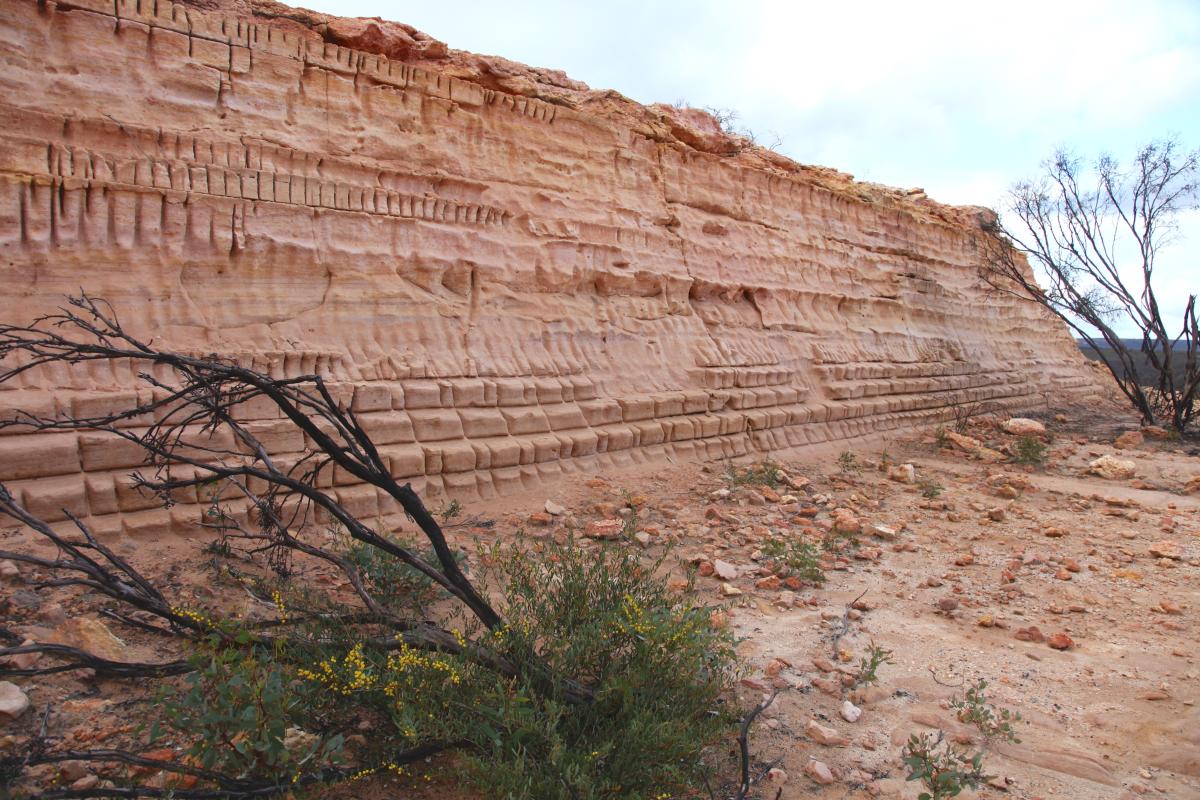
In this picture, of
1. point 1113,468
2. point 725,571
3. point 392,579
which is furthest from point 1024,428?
point 392,579

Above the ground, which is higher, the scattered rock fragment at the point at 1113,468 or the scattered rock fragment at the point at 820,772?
the scattered rock fragment at the point at 1113,468

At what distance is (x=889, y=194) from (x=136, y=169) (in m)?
9.66

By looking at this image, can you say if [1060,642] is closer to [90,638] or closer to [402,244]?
[90,638]

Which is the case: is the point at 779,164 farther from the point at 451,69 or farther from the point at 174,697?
the point at 174,697

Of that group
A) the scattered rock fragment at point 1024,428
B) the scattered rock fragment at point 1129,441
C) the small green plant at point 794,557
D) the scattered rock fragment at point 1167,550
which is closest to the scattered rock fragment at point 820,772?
the small green plant at point 794,557

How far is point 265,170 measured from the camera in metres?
4.80

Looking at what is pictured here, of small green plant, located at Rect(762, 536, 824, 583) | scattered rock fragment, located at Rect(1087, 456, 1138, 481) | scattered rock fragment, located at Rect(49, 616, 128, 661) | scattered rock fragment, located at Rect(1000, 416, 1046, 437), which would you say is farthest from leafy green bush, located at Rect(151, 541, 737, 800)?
scattered rock fragment, located at Rect(1000, 416, 1046, 437)

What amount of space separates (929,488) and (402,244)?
16.3ft

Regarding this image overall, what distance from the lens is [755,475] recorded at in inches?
259

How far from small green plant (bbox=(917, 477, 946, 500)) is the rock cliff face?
1.26m

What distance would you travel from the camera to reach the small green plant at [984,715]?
2.94 m

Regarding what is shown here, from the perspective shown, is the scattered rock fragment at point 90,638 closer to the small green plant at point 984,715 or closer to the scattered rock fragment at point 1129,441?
the small green plant at point 984,715

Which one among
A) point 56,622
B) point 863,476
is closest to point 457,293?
point 56,622

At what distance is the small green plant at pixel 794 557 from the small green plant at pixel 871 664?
34.7 inches
